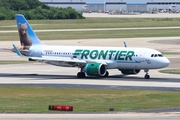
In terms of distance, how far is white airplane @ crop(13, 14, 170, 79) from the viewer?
214 ft

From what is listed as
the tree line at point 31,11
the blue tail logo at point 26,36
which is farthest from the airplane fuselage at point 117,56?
the tree line at point 31,11

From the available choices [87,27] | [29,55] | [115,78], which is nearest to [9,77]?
[29,55]

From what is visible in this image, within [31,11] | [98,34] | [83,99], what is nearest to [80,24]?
[31,11]

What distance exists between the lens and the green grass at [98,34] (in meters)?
134

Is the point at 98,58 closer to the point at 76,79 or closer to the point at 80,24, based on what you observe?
the point at 76,79

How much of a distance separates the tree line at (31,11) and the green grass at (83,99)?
4923 inches

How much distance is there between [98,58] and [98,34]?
2990 inches

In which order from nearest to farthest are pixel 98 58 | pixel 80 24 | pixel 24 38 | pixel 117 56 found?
pixel 117 56 → pixel 98 58 → pixel 24 38 → pixel 80 24

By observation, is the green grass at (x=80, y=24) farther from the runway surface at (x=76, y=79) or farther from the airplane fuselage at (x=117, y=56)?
the airplane fuselage at (x=117, y=56)

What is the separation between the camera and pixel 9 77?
219 ft

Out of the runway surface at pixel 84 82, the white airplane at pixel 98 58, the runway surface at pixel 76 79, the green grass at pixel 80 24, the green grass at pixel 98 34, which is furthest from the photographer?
the green grass at pixel 80 24

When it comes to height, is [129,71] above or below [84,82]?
above

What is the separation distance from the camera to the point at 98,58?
6750cm

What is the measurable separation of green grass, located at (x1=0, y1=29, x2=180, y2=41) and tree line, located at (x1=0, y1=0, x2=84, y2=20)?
1409 inches
